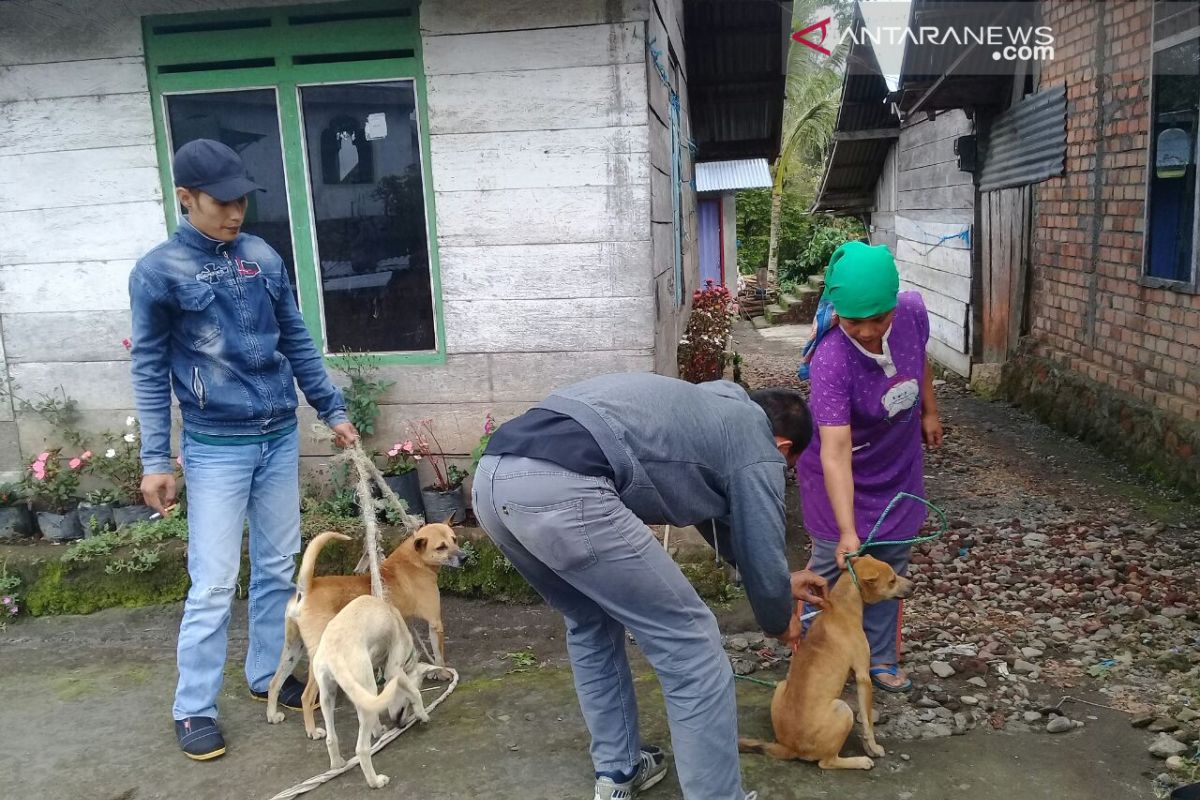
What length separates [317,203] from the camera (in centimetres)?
529

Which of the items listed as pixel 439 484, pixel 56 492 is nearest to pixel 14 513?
pixel 56 492

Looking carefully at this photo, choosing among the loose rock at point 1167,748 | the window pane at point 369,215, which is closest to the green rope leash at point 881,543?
the loose rock at point 1167,748

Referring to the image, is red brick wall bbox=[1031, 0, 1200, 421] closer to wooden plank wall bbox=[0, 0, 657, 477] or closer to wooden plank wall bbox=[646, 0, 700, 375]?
wooden plank wall bbox=[646, 0, 700, 375]

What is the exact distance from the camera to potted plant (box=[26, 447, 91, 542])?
17.6ft

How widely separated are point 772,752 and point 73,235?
15.8 ft

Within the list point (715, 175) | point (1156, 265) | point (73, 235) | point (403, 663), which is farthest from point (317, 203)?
point (715, 175)

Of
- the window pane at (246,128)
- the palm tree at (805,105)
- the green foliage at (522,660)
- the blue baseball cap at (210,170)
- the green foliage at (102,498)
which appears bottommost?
the green foliage at (522,660)

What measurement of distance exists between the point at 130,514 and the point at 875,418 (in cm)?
426

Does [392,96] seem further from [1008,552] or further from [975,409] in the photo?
[975,409]

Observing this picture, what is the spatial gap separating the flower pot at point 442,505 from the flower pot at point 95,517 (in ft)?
6.13

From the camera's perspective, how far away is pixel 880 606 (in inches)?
145

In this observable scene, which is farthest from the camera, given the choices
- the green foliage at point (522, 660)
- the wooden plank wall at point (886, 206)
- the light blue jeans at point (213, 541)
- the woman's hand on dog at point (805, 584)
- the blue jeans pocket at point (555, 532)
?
the wooden plank wall at point (886, 206)

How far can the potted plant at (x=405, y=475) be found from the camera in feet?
16.9

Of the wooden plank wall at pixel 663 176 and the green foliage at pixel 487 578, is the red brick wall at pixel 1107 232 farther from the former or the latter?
the green foliage at pixel 487 578
